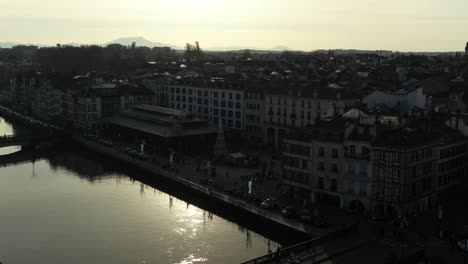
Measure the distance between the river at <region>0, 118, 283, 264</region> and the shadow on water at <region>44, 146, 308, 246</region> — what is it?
0.43 meters

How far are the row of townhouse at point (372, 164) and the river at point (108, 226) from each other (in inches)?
271

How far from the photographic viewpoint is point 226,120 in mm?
87312

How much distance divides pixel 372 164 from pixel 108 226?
2121 centimetres

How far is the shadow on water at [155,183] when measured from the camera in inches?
1802

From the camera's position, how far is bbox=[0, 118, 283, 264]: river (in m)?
42.2

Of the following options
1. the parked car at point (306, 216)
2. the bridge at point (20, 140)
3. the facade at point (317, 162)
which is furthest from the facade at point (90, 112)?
the parked car at point (306, 216)

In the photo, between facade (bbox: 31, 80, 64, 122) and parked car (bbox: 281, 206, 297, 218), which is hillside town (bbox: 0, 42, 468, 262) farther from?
parked car (bbox: 281, 206, 297, 218)

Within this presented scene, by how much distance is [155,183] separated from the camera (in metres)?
64.0

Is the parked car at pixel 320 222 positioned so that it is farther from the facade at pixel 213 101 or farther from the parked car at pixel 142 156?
the facade at pixel 213 101

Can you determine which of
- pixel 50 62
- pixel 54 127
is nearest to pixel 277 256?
pixel 54 127

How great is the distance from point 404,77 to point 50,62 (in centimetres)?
12388

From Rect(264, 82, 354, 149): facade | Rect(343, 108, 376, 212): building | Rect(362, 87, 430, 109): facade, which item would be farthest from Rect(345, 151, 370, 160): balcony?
Rect(264, 82, 354, 149): facade

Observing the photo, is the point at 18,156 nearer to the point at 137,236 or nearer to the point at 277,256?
the point at 137,236

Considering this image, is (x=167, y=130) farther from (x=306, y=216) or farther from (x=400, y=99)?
(x=306, y=216)
